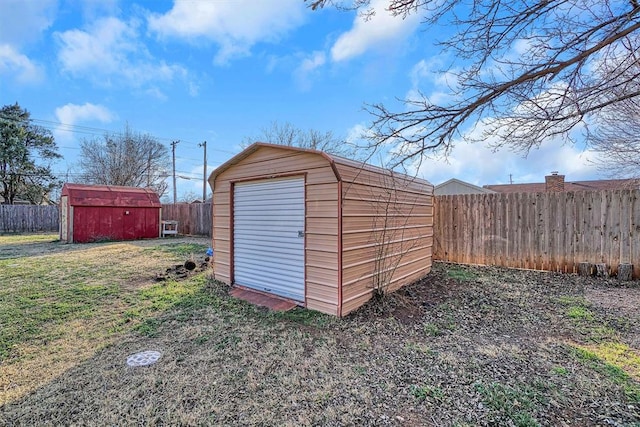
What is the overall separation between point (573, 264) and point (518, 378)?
4.68 metres

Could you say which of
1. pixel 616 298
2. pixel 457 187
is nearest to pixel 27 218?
pixel 616 298

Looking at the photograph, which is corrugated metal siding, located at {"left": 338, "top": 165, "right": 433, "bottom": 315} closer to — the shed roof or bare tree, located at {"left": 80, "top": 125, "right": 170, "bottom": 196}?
the shed roof

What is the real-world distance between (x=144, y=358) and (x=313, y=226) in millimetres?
2318

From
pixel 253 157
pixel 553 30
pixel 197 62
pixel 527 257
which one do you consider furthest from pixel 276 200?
pixel 197 62

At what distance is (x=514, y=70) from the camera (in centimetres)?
276

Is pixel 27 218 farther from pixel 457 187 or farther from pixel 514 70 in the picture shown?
pixel 457 187

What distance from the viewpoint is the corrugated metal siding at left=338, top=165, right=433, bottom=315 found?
3895 millimetres

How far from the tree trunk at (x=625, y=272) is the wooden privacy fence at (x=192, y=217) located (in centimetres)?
1338

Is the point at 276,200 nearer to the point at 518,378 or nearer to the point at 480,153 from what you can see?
the point at 480,153

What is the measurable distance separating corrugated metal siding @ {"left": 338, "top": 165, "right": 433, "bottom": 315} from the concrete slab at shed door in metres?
0.71

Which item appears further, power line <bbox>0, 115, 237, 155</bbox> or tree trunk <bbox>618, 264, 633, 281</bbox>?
power line <bbox>0, 115, 237, 155</bbox>

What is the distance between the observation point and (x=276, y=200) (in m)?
4.59

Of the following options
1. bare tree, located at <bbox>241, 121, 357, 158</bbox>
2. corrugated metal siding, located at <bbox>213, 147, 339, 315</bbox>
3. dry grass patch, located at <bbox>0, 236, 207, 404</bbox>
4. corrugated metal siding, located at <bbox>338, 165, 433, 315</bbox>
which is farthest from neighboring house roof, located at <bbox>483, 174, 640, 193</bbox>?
→ dry grass patch, located at <bbox>0, 236, 207, 404</bbox>

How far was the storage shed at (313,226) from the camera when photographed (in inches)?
151
